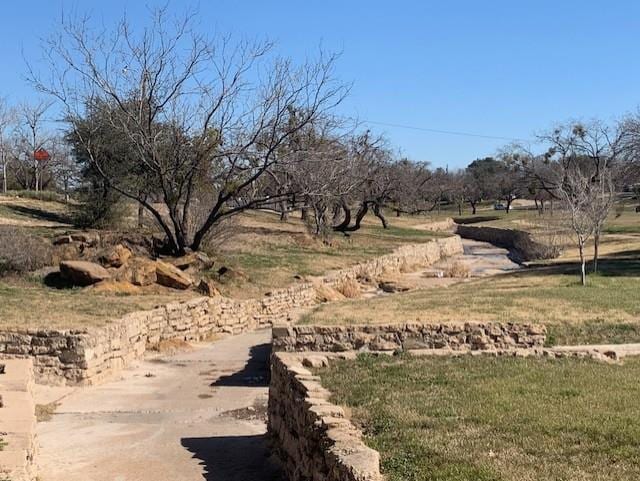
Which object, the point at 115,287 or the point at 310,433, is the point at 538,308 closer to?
the point at 115,287

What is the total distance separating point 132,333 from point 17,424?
755cm

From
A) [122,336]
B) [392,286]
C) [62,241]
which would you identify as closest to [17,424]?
[122,336]

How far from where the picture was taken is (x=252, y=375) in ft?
44.8

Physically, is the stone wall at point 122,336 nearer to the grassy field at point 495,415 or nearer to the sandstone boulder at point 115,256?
the sandstone boulder at point 115,256

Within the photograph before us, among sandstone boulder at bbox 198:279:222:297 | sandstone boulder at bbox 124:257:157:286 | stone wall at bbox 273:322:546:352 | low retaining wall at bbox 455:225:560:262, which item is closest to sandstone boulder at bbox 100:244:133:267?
sandstone boulder at bbox 124:257:157:286

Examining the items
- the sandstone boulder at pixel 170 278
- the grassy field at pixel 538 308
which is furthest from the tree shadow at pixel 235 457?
the sandstone boulder at pixel 170 278

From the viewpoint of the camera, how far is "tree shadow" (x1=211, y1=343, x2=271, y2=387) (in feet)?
43.0

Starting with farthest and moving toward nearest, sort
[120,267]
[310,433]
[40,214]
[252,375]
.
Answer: [40,214] < [120,267] < [252,375] < [310,433]

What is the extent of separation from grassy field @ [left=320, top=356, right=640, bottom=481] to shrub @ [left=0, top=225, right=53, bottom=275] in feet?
39.9

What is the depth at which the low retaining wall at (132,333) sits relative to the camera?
12.6 m

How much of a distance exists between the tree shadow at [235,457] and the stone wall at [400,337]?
3.22 meters

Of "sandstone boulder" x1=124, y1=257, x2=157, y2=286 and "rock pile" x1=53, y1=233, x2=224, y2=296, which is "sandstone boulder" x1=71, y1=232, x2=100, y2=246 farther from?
"sandstone boulder" x1=124, y1=257, x2=157, y2=286

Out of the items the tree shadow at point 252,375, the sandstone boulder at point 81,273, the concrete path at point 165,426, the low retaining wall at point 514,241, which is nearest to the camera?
the concrete path at point 165,426

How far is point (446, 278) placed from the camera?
32.1 meters
